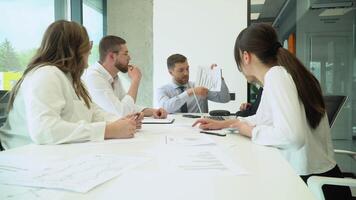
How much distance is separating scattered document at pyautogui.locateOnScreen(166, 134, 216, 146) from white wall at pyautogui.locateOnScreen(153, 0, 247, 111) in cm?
239

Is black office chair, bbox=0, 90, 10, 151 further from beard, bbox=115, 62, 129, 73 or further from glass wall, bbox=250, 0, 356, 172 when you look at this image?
glass wall, bbox=250, 0, 356, 172

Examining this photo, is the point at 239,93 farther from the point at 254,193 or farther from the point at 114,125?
the point at 254,193

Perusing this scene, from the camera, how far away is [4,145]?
1352mm

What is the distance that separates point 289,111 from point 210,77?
1.19 metres

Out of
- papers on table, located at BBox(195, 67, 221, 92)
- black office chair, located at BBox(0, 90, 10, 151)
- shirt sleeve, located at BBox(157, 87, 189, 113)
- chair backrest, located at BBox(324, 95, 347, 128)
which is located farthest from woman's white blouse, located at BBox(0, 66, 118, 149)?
shirt sleeve, located at BBox(157, 87, 189, 113)

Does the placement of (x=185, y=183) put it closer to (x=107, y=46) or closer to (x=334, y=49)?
(x=107, y=46)

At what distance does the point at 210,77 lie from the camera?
224cm

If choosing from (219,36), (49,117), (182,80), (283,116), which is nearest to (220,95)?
(182,80)

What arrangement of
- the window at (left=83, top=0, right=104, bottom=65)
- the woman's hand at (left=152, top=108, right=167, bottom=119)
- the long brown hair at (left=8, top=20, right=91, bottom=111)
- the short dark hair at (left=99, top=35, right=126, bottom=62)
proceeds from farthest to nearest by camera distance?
the window at (left=83, top=0, right=104, bottom=65), the short dark hair at (left=99, top=35, right=126, bottom=62), the woman's hand at (left=152, top=108, right=167, bottom=119), the long brown hair at (left=8, top=20, right=91, bottom=111)

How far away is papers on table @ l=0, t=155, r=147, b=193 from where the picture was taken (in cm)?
66

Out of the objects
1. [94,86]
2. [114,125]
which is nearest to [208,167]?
[114,125]

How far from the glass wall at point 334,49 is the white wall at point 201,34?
1.08 feet

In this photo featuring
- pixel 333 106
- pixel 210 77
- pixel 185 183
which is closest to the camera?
pixel 185 183

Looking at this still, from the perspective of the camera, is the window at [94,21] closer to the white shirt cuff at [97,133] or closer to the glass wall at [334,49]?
the glass wall at [334,49]
